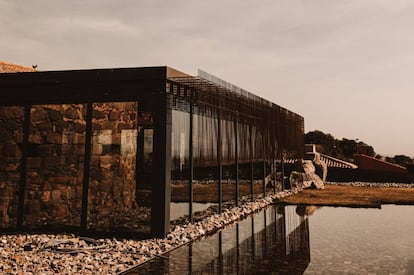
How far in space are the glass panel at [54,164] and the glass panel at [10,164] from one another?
0.79ft

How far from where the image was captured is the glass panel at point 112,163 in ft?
22.4

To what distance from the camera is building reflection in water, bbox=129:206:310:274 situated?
468 centimetres

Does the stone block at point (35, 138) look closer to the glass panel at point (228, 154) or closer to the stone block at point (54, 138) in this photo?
the stone block at point (54, 138)

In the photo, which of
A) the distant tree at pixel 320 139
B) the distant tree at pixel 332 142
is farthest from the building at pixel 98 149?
the distant tree at pixel 320 139

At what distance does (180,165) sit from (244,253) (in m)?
2.61

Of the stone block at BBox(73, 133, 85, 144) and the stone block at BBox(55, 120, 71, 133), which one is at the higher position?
the stone block at BBox(55, 120, 71, 133)

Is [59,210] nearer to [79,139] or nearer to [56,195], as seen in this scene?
[56,195]

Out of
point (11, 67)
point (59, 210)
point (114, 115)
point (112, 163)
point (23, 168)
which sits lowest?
point (59, 210)

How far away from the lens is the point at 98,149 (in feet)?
22.9

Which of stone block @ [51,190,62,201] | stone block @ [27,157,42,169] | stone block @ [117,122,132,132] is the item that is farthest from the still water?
stone block @ [27,157,42,169]

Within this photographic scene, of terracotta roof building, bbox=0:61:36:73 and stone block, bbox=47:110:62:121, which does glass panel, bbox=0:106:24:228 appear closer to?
stone block, bbox=47:110:62:121

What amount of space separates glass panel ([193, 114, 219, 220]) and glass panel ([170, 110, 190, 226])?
0.51 meters

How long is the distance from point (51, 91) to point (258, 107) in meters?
7.14

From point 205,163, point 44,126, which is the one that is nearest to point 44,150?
point 44,126
